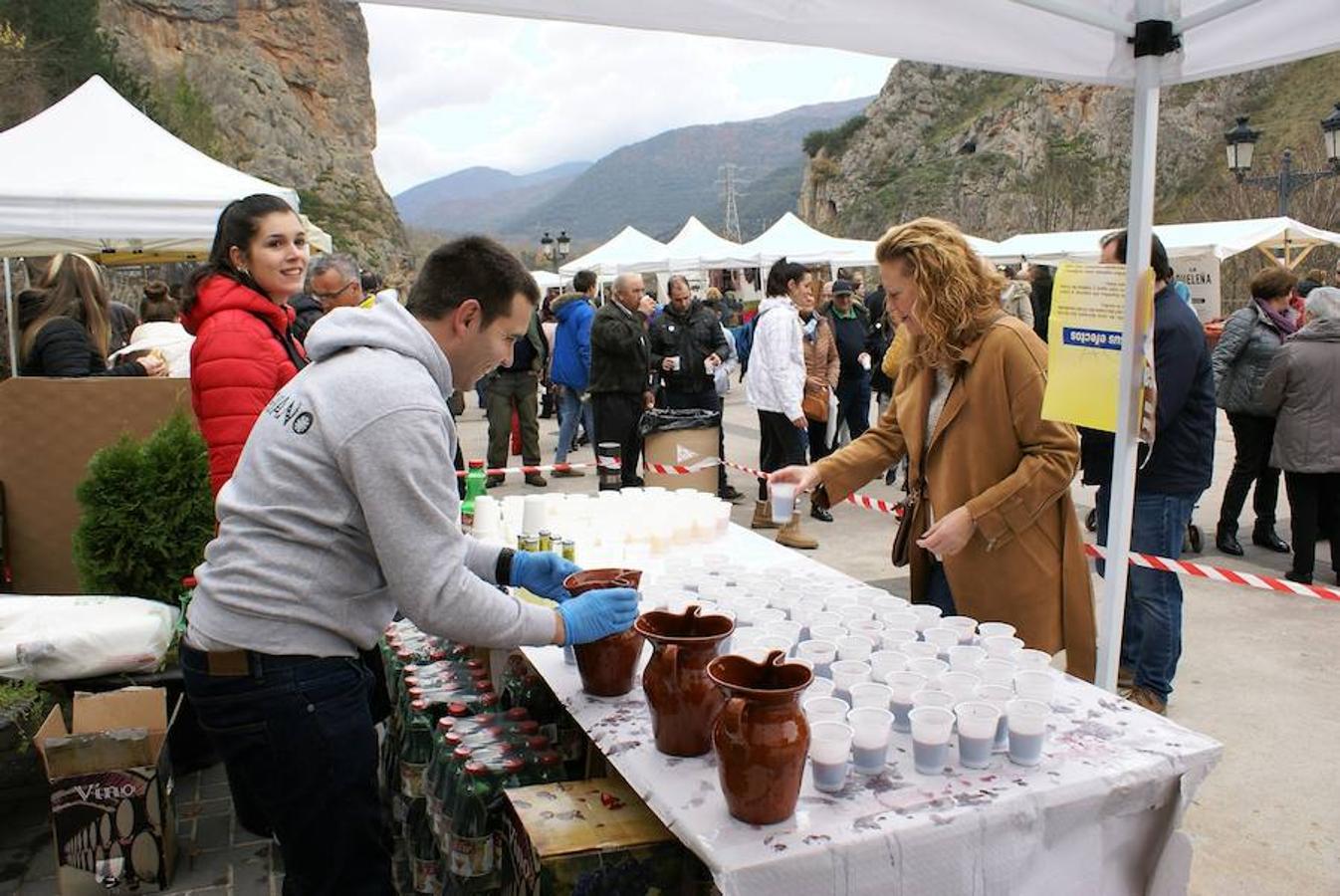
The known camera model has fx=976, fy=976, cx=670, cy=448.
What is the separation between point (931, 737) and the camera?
1.73 metres

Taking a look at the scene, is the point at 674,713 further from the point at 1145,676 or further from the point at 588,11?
the point at 1145,676

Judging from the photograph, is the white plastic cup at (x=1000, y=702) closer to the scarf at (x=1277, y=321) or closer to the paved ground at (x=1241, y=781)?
the paved ground at (x=1241, y=781)

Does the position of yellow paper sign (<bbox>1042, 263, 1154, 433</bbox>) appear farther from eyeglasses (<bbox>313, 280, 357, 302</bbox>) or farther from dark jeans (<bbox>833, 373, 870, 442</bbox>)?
dark jeans (<bbox>833, 373, 870, 442</bbox>)

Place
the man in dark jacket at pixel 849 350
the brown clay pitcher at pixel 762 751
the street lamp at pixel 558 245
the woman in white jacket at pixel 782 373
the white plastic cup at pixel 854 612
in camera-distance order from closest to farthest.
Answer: the brown clay pitcher at pixel 762 751 < the white plastic cup at pixel 854 612 < the woman in white jacket at pixel 782 373 < the man in dark jacket at pixel 849 350 < the street lamp at pixel 558 245

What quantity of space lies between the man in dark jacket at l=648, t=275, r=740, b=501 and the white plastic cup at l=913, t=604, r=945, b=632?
5341 millimetres

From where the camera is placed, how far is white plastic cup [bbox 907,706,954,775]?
174cm

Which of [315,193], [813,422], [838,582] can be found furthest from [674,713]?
[315,193]

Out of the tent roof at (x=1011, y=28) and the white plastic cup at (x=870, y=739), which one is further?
the tent roof at (x=1011, y=28)

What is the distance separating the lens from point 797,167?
175 m

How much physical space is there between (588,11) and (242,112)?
4477 centimetres

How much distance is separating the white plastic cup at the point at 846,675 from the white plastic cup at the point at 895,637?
16 centimetres

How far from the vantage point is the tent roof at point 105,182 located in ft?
18.1

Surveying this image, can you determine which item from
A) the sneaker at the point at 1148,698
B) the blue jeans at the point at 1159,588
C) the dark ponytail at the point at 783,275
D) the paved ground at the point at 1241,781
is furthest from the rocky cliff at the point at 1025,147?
the sneaker at the point at 1148,698

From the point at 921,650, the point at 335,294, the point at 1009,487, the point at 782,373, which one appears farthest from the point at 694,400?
the point at 921,650
